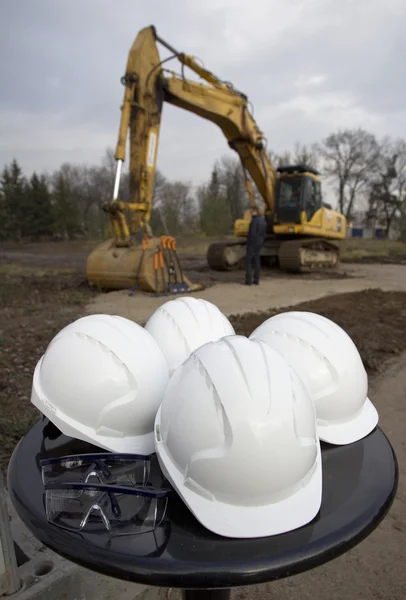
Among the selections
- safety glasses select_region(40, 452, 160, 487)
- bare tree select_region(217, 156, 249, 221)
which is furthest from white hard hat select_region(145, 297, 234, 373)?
bare tree select_region(217, 156, 249, 221)

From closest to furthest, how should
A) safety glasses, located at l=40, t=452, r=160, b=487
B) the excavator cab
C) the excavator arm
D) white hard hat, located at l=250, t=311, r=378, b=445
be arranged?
safety glasses, located at l=40, t=452, r=160, b=487, white hard hat, located at l=250, t=311, r=378, b=445, the excavator arm, the excavator cab

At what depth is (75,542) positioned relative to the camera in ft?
3.39

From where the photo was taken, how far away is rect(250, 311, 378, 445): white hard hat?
1507 millimetres

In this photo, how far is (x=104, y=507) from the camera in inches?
44.4

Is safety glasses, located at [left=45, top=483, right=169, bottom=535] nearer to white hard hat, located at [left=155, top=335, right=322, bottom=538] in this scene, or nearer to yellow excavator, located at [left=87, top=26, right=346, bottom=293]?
white hard hat, located at [left=155, top=335, right=322, bottom=538]

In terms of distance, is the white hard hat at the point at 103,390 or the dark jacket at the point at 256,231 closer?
the white hard hat at the point at 103,390

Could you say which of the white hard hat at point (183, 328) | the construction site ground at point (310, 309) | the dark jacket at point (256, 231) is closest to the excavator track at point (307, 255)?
the construction site ground at point (310, 309)

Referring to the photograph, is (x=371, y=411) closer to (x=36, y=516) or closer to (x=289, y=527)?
(x=289, y=527)

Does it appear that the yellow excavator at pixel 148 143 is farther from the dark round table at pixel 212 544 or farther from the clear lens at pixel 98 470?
the dark round table at pixel 212 544

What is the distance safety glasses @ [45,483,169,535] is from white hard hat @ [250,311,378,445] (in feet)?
2.16

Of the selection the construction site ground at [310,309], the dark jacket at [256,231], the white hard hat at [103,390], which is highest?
the dark jacket at [256,231]

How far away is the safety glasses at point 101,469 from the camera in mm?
1231

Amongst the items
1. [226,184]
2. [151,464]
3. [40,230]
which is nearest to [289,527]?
[151,464]

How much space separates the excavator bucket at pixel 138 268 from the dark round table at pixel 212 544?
7.50 meters
